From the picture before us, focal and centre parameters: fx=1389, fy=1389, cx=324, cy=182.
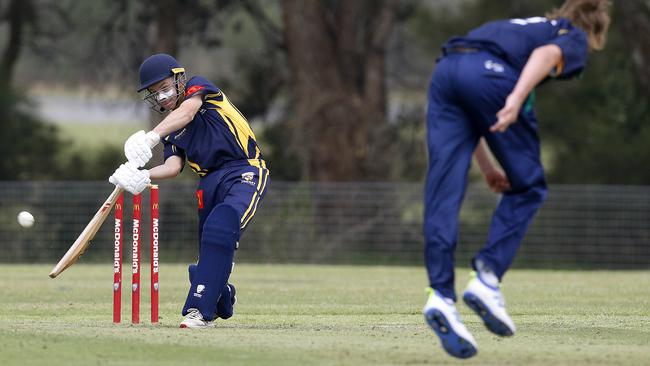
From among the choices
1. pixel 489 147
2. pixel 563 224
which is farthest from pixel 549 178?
pixel 489 147

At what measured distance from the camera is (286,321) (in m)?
8.94

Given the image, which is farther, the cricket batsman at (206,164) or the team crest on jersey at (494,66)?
the cricket batsman at (206,164)

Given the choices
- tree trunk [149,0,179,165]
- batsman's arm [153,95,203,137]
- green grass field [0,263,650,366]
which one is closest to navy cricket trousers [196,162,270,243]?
batsman's arm [153,95,203,137]

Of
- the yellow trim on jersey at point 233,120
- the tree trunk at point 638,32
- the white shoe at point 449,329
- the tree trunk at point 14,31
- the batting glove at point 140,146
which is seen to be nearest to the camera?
the white shoe at point 449,329

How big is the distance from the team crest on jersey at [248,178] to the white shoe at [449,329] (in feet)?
7.48

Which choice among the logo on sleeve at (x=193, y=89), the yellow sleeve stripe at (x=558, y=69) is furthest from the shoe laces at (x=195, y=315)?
the yellow sleeve stripe at (x=558, y=69)

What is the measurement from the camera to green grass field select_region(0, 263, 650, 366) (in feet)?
20.5

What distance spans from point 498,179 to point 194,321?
87.2 inches

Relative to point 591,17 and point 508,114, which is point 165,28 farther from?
point 508,114

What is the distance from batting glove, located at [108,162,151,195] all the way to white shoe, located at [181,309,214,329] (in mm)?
750

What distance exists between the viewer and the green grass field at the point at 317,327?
626 cm

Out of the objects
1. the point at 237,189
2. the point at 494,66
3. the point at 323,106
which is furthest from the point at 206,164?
the point at 323,106

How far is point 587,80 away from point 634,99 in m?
2.59

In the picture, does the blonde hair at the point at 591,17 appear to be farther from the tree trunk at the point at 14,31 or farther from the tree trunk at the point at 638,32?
the tree trunk at the point at 14,31
